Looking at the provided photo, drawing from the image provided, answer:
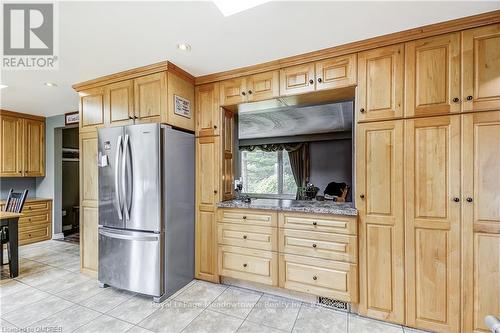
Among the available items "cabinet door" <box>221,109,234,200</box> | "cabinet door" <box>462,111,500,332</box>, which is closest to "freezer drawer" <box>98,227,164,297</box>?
"cabinet door" <box>221,109,234,200</box>

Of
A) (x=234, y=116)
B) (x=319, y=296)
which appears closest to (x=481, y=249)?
(x=319, y=296)

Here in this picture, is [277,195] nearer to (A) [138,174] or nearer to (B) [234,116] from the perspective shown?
(B) [234,116]

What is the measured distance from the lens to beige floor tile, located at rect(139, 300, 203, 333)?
6.48 ft

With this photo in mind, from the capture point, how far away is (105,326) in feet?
6.50

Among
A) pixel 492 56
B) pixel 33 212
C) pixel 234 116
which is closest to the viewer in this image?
pixel 492 56

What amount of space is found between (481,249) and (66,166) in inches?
254

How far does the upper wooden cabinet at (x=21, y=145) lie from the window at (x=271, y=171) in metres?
4.27

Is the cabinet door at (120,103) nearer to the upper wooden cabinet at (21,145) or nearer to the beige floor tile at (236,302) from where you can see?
the beige floor tile at (236,302)

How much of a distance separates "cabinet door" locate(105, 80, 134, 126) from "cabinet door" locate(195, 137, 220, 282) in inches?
32.7

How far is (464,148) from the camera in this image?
71.4 inches

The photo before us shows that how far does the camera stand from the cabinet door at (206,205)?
2.76 meters

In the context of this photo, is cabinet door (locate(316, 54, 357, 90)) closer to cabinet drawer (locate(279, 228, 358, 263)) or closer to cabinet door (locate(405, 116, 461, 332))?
cabinet door (locate(405, 116, 461, 332))

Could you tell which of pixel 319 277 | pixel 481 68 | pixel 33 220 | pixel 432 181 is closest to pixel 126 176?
pixel 319 277

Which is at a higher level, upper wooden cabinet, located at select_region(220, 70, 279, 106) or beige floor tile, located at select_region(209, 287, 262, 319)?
upper wooden cabinet, located at select_region(220, 70, 279, 106)
